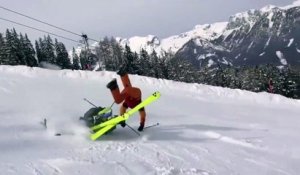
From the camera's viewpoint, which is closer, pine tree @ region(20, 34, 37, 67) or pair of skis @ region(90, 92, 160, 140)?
pair of skis @ region(90, 92, 160, 140)

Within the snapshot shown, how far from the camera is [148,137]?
1379 cm

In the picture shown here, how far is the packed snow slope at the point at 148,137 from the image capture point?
10969mm

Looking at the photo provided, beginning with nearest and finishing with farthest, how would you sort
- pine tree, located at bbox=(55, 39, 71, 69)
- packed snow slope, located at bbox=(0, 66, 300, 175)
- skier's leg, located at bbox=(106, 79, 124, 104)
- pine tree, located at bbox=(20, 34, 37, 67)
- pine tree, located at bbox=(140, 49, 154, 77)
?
packed snow slope, located at bbox=(0, 66, 300, 175) → skier's leg, located at bbox=(106, 79, 124, 104) → pine tree, located at bbox=(20, 34, 37, 67) → pine tree, located at bbox=(140, 49, 154, 77) → pine tree, located at bbox=(55, 39, 71, 69)

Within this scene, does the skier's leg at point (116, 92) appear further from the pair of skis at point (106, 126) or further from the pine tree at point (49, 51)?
the pine tree at point (49, 51)

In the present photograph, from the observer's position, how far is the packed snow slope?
11.0m

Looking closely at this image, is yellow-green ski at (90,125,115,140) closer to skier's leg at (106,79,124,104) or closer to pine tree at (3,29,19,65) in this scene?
skier's leg at (106,79,124,104)

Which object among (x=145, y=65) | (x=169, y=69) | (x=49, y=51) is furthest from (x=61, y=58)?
(x=169, y=69)

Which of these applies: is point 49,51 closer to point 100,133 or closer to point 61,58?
point 61,58

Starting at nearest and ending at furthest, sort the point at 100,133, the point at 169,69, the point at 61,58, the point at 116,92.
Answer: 1. the point at 100,133
2. the point at 116,92
3. the point at 169,69
4. the point at 61,58

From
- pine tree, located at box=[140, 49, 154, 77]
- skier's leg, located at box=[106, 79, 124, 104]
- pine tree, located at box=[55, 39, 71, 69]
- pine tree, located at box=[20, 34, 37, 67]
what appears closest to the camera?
skier's leg, located at box=[106, 79, 124, 104]

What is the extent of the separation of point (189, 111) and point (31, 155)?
31.1 ft

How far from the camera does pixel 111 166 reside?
1078 centimetres

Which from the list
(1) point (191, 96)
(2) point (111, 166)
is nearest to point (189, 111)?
(1) point (191, 96)

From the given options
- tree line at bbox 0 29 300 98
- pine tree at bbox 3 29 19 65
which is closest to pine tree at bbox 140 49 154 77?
tree line at bbox 0 29 300 98
